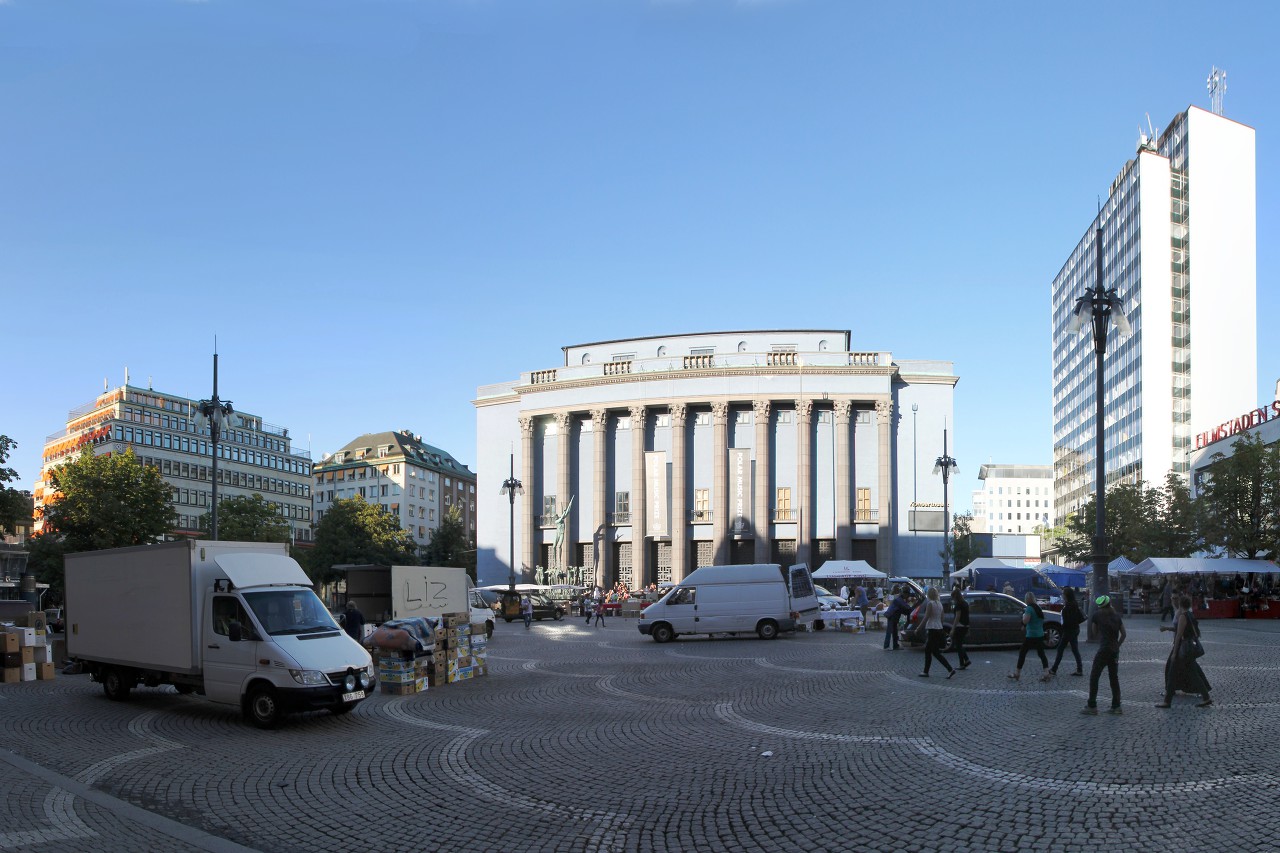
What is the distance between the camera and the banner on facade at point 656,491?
75.9 meters

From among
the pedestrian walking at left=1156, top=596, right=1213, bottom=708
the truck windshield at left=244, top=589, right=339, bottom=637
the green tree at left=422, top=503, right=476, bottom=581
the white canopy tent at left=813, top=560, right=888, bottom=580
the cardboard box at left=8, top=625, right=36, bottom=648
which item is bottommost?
the green tree at left=422, top=503, right=476, bottom=581

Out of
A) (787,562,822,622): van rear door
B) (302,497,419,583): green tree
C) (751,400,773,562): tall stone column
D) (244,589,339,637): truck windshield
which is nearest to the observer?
(244,589,339,637): truck windshield

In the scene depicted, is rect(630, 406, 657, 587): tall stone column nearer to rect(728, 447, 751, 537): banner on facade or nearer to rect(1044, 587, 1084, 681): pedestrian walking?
rect(728, 447, 751, 537): banner on facade

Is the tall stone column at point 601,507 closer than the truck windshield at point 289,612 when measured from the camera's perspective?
No

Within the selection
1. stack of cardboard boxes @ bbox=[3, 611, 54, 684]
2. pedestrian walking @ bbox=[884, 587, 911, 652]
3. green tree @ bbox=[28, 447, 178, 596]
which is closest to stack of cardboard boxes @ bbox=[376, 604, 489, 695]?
stack of cardboard boxes @ bbox=[3, 611, 54, 684]

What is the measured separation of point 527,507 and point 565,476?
4140mm

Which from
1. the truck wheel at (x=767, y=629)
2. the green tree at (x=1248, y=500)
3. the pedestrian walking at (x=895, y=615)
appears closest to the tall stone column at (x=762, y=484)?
the green tree at (x=1248, y=500)

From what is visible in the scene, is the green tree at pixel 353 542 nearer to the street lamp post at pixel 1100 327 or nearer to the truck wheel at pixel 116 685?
the truck wheel at pixel 116 685

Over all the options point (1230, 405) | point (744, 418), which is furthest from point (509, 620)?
point (1230, 405)

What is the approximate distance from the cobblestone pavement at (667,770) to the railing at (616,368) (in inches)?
2374

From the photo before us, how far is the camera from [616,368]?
3110 inches

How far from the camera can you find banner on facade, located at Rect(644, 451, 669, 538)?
7588cm

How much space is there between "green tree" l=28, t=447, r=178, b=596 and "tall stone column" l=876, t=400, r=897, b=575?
146 feet

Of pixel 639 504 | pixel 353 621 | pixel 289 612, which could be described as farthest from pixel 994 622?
pixel 639 504
